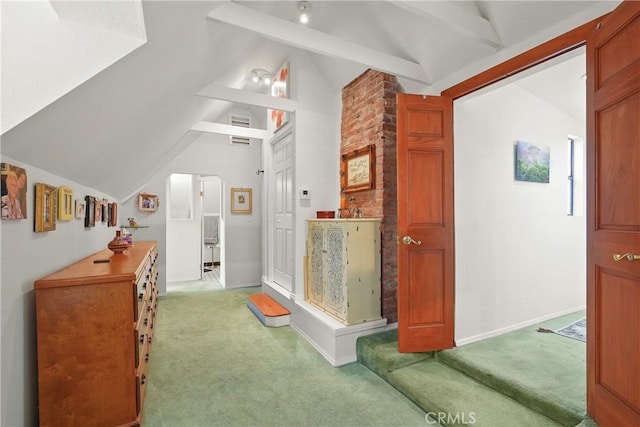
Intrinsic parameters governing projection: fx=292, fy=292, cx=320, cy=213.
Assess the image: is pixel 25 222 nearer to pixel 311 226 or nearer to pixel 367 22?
→ pixel 311 226

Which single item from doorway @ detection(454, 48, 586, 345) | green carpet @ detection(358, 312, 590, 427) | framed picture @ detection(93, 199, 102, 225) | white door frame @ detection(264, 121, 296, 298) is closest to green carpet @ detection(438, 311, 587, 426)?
green carpet @ detection(358, 312, 590, 427)

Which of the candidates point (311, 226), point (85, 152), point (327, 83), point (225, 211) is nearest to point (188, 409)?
point (85, 152)

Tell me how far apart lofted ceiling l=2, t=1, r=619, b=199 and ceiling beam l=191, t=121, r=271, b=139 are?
1056mm

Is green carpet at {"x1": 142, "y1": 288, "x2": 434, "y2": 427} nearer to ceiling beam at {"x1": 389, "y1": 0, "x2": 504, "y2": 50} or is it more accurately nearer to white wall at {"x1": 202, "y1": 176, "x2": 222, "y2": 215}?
ceiling beam at {"x1": 389, "y1": 0, "x2": 504, "y2": 50}

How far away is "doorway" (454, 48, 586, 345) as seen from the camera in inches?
105

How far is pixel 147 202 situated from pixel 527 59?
214 inches

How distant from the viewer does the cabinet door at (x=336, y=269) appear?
2857 millimetres

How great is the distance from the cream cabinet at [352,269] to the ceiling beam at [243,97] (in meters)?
1.50

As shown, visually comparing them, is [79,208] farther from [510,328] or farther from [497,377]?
[510,328]

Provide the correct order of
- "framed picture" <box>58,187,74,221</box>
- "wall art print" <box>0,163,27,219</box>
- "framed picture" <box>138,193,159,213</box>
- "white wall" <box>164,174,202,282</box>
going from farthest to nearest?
"white wall" <box>164,174,202,282</box>
"framed picture" <box>138,193,159,213</box>
"framed picture" <box>58,187,74,221</box>
"wall art print" <box>0,163,27,219</box>

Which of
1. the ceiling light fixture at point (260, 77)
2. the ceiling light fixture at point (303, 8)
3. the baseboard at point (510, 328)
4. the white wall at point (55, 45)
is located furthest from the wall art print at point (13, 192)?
the ceiling light fixture at point (260, 77)

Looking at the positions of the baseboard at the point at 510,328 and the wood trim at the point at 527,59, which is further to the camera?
the baseboard at the point at 510,328

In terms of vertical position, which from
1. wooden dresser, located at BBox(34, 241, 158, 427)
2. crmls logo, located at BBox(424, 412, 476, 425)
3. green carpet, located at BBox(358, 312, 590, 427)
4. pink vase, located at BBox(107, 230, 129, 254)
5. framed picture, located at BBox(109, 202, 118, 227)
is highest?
framed picture, located at BBox(109, 202, 118, 227)

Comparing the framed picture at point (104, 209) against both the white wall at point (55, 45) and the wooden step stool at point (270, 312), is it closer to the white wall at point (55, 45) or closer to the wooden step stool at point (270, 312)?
the wooden step stool at point (270, 312)
